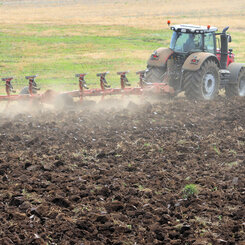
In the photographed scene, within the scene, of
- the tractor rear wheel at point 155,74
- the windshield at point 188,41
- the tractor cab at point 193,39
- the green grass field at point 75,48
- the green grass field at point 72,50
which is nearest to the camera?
the tractor cab at point 193,39

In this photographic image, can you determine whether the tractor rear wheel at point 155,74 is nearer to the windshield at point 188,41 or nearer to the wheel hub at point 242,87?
the windshield at point 188,41

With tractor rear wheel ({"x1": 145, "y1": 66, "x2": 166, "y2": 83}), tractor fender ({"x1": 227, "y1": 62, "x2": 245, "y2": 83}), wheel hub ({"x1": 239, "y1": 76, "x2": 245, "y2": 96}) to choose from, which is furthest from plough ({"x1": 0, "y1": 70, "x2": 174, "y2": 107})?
wheel hub ({"x1": 239, "y1": 76, "x2": 245, "y2": 96})

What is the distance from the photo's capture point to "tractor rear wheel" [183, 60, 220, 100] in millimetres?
14438

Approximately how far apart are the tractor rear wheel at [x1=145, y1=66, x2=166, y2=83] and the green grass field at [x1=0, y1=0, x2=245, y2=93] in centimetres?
406

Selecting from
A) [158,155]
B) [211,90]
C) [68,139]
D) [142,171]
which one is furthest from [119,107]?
[142,171]

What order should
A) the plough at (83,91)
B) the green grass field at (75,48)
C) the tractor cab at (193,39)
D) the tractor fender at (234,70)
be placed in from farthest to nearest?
the green grass field at (75,48) → the tractor fender at (234,70) → the tractor cab at (193,39) → the plough at (83,91)

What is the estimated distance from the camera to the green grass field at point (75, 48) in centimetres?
2208

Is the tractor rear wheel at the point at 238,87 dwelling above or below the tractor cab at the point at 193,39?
below

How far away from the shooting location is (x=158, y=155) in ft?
30.5

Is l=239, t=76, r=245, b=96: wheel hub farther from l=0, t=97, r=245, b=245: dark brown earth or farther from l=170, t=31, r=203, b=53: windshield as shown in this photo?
l=0, t=97, r=245, b=245: dark brown earth

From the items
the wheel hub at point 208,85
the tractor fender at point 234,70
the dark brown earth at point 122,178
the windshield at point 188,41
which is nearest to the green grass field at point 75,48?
the windshield at point 188,41

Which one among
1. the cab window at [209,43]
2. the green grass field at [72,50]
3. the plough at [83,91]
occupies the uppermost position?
the cab window at [209,43]

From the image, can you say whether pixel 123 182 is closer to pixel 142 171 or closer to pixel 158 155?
pixel 142 171

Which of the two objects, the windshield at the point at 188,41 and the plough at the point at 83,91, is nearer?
the plough at the point at 83,91
